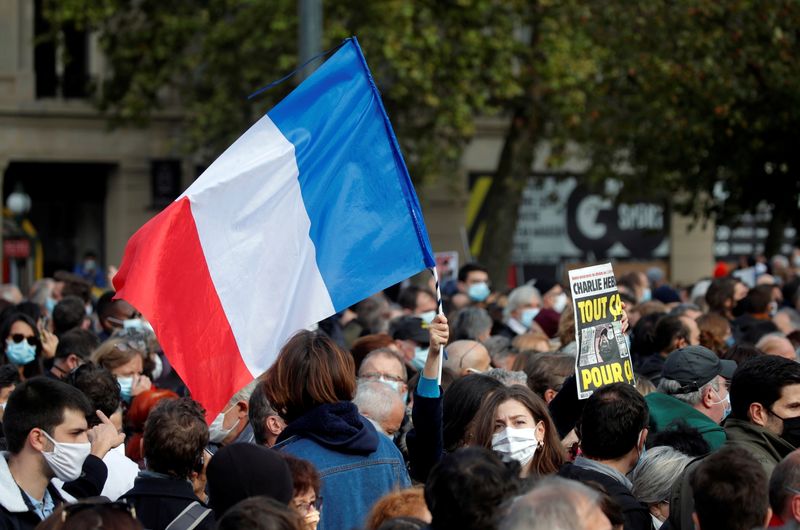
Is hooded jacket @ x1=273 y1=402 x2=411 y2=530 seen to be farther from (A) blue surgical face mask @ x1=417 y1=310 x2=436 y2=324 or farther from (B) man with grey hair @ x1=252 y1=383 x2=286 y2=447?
(A) blue surgical face mask @ x1=417 y1=310 x2=436 y2=324

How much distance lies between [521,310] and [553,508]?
8.30 meters

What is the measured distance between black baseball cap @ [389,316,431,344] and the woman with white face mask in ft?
12.6

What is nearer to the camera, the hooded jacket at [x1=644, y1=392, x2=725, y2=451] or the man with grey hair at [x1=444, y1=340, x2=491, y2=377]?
the hooded jacket at [x1=644, y1=392, x2=725, y2=451]

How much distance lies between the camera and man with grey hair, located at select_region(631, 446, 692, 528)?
17.5 ft

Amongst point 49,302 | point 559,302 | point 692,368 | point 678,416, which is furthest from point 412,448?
point 49,302

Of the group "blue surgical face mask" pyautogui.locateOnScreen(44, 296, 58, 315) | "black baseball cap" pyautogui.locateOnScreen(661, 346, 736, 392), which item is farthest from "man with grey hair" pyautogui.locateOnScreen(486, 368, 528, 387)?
"blue surgical face mask" pyautogui.locateOnScreen(44, 296, 58, 315)

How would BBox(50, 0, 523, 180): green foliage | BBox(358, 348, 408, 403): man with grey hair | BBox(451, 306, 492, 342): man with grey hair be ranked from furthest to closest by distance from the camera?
BBox(50, 0, 523, 180): green foliage, BBox(451, 306, 492, 342): man with grey hair, BBox(358, 348, 408, 403): man with grey hair

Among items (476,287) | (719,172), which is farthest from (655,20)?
(476,287)

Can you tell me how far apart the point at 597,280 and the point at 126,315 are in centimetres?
497

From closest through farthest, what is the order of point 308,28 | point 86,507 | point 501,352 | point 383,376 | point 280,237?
point 86,507
point 280,237
point 383,376
point 501,352
point 308,28

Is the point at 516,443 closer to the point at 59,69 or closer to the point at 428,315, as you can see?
the point at 428,315

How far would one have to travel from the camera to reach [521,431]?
5.17 meters

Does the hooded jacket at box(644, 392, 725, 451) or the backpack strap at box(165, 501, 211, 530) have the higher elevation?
the hooded jacket at box(644, 392, 725, 451)

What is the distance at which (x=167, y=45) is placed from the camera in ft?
73.6
